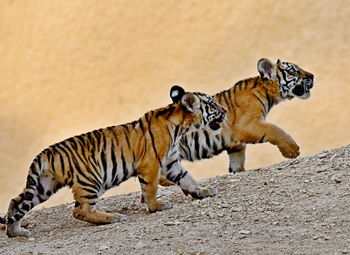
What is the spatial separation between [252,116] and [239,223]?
188 centimetres

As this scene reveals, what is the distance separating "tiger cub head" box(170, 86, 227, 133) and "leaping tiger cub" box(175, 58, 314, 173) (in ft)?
2.65

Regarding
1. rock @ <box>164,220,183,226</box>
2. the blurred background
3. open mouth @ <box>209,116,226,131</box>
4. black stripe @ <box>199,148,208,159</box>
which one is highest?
the blurred background

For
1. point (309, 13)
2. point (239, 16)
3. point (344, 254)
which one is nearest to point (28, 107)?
point (239, 16)

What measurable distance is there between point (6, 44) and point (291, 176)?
7.17 meters

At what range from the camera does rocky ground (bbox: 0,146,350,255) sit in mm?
3814

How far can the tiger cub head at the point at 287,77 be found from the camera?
238 inches

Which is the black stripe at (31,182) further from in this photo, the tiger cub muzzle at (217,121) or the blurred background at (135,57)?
the blurred background at (135,57)

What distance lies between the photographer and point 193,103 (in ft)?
16.3

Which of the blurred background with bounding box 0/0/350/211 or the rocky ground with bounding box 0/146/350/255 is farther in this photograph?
the blurred background with bounding box 0/0/350/211

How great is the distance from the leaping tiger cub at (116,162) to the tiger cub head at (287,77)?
108 centimetres

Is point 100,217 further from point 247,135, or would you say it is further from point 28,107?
point 28,107

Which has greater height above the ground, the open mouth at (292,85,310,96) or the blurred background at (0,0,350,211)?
the blurred background at (0,0,350,211)

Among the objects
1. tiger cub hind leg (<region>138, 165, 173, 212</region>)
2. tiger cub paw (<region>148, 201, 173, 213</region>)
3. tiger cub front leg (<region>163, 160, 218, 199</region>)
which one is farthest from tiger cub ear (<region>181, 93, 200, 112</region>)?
tiger cub paw (<region>148, 201, 173, 213</region>)

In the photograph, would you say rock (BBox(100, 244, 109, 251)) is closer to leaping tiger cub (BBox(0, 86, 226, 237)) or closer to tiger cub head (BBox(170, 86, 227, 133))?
leaping tiger cub (BBox(0, 86, 226, 237))
